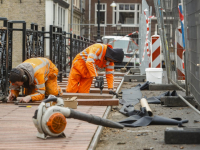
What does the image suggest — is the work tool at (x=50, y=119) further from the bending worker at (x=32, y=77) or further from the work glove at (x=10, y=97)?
the work glove at (x=10, y=97)

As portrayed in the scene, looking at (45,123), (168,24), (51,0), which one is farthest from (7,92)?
(51,0)

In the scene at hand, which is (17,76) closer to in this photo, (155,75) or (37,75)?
(37,75)

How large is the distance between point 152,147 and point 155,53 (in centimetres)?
1189

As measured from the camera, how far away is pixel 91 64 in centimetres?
913

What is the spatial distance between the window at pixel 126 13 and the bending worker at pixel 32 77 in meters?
40.7

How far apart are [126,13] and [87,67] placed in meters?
40.7

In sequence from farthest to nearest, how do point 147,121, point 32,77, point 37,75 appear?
point 37,75
point 32,77
point 147,121

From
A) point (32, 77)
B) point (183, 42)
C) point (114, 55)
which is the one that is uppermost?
point (183, 42)

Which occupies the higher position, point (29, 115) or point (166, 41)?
point (166, 41)

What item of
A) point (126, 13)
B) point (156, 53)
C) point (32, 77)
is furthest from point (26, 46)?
point (126, 13)

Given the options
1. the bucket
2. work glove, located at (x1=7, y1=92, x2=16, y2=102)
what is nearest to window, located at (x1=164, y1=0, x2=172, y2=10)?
work glove, located at (x1=7, y1=92, x2=16, y2=102)

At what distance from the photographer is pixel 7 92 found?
9133 millimetres

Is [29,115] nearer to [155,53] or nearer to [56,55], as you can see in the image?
[56,55]

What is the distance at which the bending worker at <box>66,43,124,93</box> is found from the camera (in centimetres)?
923
